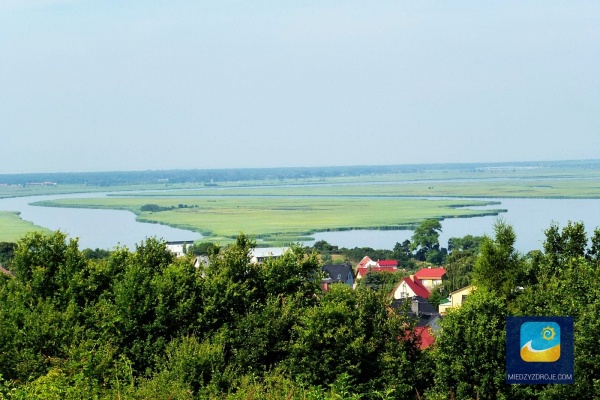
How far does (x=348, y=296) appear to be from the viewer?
41.5ft

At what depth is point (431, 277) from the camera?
38188 mm

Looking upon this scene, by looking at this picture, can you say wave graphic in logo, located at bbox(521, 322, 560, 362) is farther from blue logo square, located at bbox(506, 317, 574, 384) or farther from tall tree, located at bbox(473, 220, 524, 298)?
tall tree, located at bbox(473, 220, 524, 298)

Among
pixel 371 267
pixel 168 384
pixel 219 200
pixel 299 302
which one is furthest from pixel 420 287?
pixel 219 200

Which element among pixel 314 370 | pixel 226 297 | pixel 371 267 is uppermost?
pixel 226 297

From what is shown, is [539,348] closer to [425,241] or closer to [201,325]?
[201,325]

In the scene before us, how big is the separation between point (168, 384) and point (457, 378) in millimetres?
4018

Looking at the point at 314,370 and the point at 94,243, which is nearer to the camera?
the point at 314,370

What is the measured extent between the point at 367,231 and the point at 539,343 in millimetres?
57507

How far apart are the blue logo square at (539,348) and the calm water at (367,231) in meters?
36.8

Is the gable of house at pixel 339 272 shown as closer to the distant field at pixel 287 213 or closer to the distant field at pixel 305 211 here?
the distant field at pixel 305 211

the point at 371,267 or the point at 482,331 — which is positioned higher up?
the point at 482,331

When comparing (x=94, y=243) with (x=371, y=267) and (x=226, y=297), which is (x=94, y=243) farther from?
(x=226, y=297)

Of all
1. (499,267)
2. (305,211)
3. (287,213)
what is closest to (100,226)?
(287,213)

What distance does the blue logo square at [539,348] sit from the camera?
7.61 meters
